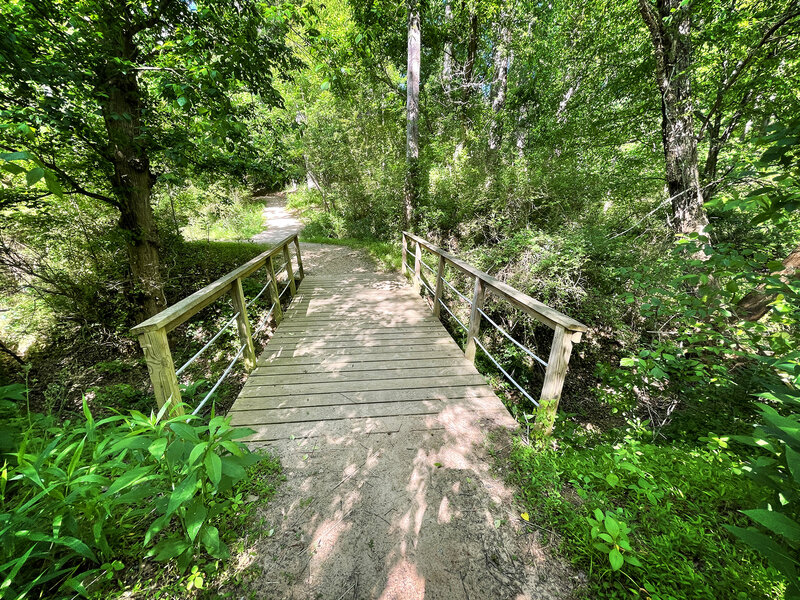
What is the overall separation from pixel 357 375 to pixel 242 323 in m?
1.26

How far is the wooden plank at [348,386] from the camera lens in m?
2.59

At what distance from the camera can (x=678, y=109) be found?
4.11 metres

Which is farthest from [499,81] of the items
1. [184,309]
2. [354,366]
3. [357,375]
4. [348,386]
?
[184,309]

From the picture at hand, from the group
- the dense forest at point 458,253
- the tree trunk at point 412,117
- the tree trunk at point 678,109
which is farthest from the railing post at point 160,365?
the tree trunk at point 412,117

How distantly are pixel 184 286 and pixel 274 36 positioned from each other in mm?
4576

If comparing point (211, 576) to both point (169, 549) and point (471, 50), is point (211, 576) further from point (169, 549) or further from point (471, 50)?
point (471, 50)

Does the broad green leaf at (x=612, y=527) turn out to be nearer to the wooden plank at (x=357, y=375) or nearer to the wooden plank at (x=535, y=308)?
the wooden plank at (x=535, y=308)

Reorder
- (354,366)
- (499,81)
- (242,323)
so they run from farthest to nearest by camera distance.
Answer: (499,81), (354,366), (242,323)

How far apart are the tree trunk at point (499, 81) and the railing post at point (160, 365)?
9507 millimetres

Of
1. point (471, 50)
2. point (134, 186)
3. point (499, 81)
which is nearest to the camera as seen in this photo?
point (134, 186)

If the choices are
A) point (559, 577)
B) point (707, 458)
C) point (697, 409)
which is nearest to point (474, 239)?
point (697, 409)

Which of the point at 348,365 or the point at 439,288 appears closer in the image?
the point at 348,365

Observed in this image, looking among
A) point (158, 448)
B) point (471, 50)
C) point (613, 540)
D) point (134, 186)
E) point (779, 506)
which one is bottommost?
point (613, 540)

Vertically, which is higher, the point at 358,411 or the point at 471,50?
the point at 471,50
